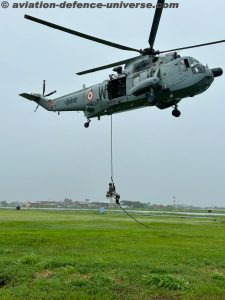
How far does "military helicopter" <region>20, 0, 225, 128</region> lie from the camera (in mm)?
21875

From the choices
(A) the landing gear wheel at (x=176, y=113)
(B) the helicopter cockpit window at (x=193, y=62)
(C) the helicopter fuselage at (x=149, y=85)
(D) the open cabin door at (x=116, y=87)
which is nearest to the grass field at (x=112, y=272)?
(A) the landing gear wheel at (x=176, y=113)

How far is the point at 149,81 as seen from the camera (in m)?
22.4

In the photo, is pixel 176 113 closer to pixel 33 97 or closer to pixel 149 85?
pixel 149 85

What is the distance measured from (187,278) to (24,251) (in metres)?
9.08

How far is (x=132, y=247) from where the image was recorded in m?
24.2

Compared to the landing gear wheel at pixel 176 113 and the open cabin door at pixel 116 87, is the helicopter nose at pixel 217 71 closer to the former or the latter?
the landing gear wheel at pixel 176 113

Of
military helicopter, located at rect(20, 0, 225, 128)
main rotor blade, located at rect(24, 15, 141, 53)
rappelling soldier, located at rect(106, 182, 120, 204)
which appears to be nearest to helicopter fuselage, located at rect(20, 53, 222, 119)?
military helicopter, located at rect(20, 0, 225, 128)

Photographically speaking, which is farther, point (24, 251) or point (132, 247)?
point (132, 247)

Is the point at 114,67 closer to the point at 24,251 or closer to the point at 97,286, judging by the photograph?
the point at 24,251

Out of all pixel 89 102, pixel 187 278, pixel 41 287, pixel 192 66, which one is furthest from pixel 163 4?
pixel 41 287

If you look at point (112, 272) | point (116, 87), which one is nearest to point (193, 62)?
point (116, 87)

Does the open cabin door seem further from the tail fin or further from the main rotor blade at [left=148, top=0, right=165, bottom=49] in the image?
the tail fin

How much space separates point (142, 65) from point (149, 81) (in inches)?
101

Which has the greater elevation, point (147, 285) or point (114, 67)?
point (114, 67)
